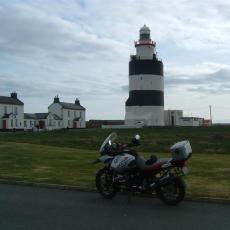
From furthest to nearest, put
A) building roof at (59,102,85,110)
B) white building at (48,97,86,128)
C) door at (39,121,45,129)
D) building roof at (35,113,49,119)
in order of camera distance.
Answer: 1. building roof at (59,102,85,110)
2. white building at (48,97,86,128)
3. building roof at (35,113,49,119)
4. door at (39,121,45,129)

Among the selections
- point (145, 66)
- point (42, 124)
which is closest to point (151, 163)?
point (145, 66)

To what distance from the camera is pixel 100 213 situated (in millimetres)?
9586

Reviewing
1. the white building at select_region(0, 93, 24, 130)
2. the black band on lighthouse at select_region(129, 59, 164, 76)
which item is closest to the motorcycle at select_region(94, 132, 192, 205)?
the black band on lighthouse at select_region(129, 59, 164, 76)

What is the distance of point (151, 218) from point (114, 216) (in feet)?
2.31

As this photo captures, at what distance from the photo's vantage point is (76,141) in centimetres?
3666

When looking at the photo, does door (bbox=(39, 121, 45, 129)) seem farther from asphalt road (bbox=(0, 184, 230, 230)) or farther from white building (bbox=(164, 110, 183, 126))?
asphalt road (bbox=(0, 184, 230, 230))

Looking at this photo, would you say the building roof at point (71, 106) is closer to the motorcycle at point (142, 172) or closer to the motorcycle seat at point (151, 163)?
the motorcycle at point (142, 172)

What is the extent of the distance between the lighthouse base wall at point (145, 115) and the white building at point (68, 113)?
145 ft

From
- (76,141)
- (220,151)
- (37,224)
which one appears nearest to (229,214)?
(37,224)

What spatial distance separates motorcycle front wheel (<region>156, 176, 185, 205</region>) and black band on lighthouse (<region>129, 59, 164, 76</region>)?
53.4 metres

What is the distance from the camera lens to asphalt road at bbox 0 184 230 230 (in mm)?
8484

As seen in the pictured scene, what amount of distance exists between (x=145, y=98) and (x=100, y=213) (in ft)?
178

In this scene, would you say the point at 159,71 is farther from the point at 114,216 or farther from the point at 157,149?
the point at 114,216

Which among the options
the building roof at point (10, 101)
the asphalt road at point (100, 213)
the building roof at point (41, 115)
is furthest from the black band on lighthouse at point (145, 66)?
the asphalt road at point (100, 213)
